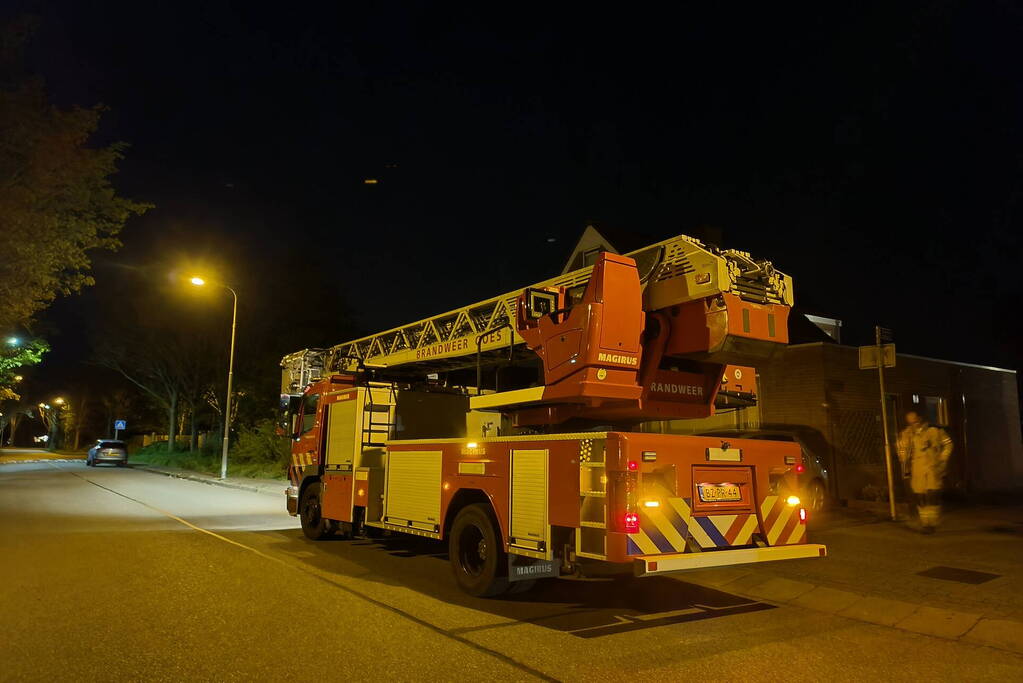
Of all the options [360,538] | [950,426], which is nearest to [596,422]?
[360,538]

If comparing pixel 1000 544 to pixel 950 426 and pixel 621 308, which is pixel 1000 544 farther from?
pixel 950 426

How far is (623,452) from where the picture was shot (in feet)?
18.6

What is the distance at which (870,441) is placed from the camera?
14.8m

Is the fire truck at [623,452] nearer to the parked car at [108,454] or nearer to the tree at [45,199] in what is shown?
the tree at [45,199]

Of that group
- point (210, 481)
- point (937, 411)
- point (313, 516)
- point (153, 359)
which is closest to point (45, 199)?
point (313, 516)

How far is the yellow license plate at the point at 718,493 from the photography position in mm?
6266

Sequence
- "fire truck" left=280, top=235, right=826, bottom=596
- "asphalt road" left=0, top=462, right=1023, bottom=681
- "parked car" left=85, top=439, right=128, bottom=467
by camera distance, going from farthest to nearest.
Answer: "parked car" left=85, top=439, right=128, bottom=467 → "fire truck" left=280, top=235, right=826, bottom=596 → "asphalt road" left=0, top=462, right=1023, bottom=681

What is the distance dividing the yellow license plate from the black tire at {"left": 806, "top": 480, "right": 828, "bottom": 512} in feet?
20.7

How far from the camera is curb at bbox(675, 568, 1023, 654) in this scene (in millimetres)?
5949

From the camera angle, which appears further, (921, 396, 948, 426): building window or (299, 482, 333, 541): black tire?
(921, 396, 948, 426): building window

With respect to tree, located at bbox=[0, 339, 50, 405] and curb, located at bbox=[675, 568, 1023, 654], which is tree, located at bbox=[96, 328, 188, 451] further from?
curb, located at bbox=[675, 568, 1023, 654]

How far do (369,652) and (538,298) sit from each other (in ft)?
12.2

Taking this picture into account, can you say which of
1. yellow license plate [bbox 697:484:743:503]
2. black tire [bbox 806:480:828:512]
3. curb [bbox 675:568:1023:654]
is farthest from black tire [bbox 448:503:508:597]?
black tire [bbox 806:480:828:512]

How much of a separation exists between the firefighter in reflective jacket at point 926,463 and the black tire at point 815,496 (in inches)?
64.4
